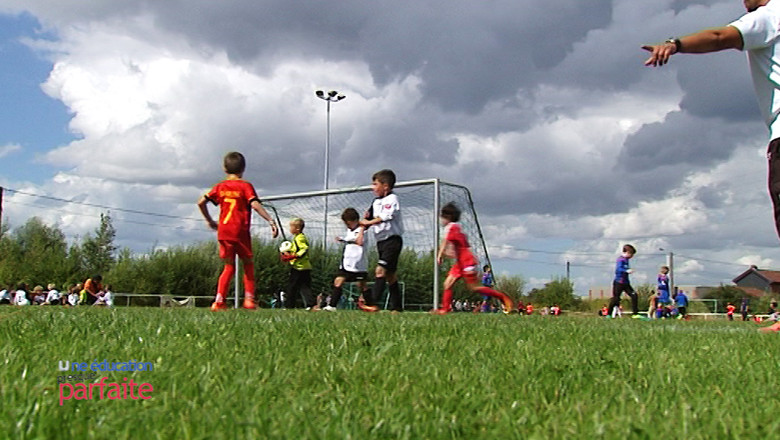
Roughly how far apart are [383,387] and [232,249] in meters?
7.21

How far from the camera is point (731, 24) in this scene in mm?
5258

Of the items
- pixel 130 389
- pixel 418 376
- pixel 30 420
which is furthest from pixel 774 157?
pixel 30 420

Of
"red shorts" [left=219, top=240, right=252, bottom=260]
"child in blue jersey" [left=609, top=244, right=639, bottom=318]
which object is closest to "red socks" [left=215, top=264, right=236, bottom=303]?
"red shorts" [left=219, top=240, right=252, bottom=260]

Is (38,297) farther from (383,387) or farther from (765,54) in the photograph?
(383,387)

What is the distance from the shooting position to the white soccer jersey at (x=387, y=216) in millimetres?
10648

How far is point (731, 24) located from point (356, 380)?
4.25m

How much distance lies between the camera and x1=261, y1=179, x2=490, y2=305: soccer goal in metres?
20.0

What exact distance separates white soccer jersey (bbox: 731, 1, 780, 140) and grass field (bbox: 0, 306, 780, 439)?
2.35m

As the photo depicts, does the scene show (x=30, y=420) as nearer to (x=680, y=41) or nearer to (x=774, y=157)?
(x=680, y=41)

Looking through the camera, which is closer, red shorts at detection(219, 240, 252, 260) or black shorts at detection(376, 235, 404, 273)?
red shorts at detection(219, 240, 252, 260)

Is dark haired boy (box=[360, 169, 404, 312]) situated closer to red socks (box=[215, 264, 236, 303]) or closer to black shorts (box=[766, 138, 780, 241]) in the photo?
red socks (box=[215, 264, 236, 303])

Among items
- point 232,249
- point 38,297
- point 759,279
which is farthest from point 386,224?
point 759,279

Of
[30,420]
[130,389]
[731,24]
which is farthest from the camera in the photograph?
[731,24]

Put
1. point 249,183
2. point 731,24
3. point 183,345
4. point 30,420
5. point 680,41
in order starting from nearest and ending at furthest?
point 30,420 → point 183,345 → point 680,41 → point 731,24 → point 249,183
